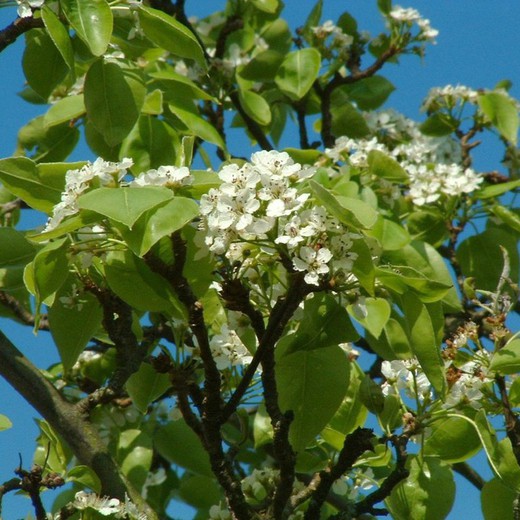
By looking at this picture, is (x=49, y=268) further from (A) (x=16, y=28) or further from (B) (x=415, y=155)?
(B) (x=415, y=155)

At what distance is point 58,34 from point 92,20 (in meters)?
0.08

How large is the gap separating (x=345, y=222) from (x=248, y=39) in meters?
2.39

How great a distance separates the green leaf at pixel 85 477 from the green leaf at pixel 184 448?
2.10ft

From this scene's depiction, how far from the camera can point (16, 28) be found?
7.00 ft

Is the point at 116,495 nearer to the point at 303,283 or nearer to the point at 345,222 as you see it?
the point at 303,283

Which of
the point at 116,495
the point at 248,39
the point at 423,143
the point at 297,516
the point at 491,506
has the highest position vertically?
the point at 248,39

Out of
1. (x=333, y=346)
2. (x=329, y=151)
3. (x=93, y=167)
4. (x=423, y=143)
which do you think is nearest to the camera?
(x=93, y=167)

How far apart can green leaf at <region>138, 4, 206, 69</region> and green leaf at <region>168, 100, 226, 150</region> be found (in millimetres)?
431

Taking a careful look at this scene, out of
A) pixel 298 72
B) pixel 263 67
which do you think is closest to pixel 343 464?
pixel 298 72

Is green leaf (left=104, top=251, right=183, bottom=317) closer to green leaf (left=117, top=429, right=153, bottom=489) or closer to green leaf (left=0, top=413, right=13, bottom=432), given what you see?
green leaf (left=0, top=413, right=13, bottom=432)

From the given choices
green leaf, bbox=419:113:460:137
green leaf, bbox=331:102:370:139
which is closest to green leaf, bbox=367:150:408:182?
green leaf, bbox=331:102:370:139

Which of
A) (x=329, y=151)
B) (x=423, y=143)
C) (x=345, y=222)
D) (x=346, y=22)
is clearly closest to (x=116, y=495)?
(x=345, y=222)

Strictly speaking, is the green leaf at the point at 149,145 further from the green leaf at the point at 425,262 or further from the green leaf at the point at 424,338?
the green leaf at the point at 424,338

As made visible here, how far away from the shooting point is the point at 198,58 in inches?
80.3
